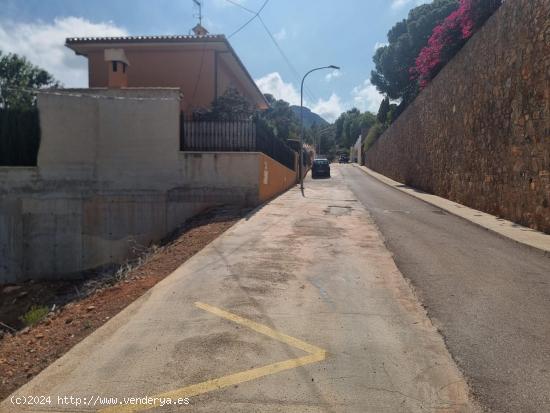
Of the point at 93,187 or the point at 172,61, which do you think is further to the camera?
the point at 172,61

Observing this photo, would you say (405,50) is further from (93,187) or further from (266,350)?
(266,350)

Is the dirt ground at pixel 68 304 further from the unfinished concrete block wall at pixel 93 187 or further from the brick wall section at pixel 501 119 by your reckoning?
the brick wall section at pixel 501 119

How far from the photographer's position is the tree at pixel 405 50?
137 ft

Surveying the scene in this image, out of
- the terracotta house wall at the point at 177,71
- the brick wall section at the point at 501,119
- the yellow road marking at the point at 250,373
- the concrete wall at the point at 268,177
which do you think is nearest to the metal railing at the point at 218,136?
the concrete wall at the point at 268,177

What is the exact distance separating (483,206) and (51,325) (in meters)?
12.9

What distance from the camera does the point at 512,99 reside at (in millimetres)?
12344

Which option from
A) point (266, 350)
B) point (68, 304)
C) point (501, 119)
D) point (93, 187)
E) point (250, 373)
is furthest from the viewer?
point (93, 187)

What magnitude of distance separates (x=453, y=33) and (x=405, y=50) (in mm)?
25283

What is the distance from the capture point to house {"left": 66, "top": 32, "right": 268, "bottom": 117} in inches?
726

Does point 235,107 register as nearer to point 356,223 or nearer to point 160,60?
point 160,60

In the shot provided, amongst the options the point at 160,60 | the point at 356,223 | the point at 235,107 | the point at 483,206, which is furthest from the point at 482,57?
the point at 160,60

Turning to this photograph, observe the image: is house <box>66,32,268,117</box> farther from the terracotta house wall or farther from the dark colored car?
the dark colored car

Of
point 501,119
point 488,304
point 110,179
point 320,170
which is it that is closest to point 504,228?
point 501,119

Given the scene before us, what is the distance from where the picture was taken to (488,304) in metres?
5.80
